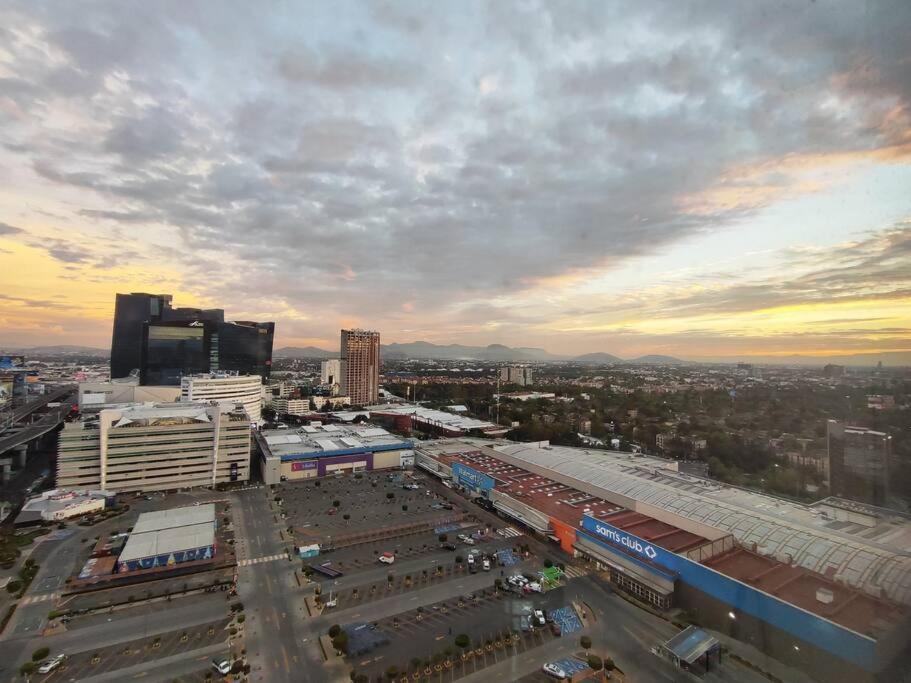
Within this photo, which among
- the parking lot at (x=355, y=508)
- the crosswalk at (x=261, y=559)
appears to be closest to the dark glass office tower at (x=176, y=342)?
the parking lot at (x=355, y=508)

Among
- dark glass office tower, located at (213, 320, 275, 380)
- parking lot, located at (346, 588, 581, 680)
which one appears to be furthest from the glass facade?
parking lot, located at (346, 588, 581, 680)

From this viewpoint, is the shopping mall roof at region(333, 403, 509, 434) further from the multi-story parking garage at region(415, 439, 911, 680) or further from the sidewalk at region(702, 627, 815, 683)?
the sidewalk at region(702, 627, 815, 683)

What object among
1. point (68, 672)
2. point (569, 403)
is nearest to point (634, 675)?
point (68, 672)

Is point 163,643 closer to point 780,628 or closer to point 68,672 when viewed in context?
point 68,672

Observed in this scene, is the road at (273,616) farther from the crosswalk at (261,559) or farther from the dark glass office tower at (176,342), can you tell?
the dark glass office tower at (176,342)

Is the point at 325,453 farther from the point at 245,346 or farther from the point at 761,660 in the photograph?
the point at 245,346

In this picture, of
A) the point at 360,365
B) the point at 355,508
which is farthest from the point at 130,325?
the point at 355,508

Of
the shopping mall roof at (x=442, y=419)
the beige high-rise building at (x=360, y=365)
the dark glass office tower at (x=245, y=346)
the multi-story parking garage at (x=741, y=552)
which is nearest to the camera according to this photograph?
the multi-story parking garage at (x=741, y=552)
